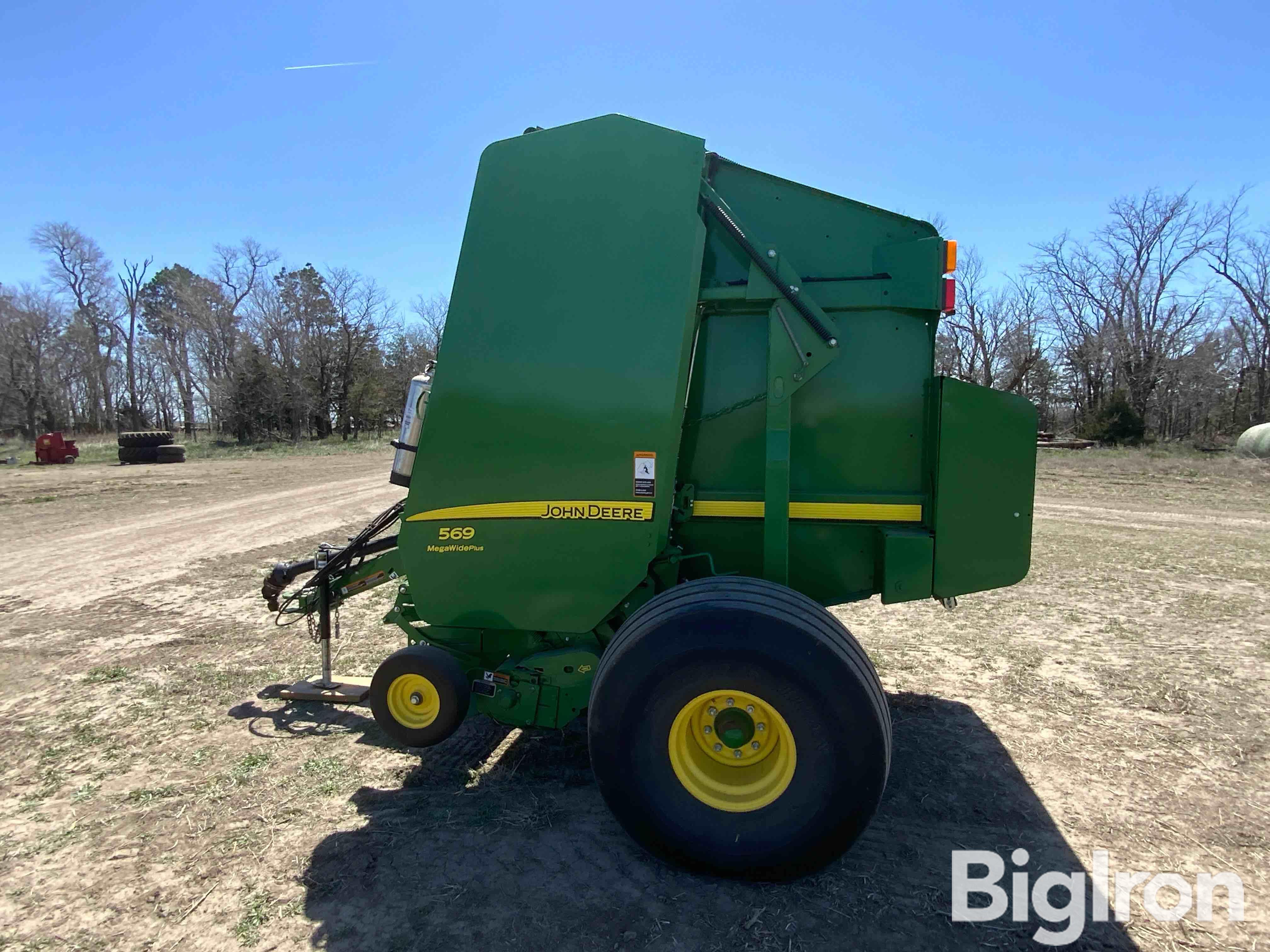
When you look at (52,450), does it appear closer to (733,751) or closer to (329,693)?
(329,693)

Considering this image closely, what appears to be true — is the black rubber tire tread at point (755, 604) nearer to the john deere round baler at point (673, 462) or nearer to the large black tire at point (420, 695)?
the john deere round baler at point (673, 462)

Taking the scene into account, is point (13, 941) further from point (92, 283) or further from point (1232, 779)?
point (92, 283)

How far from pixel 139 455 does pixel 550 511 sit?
27.6 m

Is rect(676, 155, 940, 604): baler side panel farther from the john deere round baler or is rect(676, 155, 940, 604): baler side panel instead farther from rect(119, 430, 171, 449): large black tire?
rect(119, 430, 171, 449): large black tire

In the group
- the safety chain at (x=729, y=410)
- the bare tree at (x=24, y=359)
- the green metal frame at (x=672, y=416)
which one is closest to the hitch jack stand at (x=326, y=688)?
the green metal frame at (x=672, y=416)

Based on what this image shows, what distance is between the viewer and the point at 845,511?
128 inches

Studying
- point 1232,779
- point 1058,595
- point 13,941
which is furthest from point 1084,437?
point 13,941

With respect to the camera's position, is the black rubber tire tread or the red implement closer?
the black rubber tire tread

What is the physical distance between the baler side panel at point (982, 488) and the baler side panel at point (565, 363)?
1301 mm

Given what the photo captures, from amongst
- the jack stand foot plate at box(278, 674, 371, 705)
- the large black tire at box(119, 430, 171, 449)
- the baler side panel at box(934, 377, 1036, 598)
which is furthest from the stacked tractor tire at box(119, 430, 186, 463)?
the baler side panel at box(934, 377, 1036, 598)

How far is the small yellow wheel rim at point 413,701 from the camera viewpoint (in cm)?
330

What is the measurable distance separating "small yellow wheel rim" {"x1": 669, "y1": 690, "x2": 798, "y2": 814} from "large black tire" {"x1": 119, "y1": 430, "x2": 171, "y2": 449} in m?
27.2

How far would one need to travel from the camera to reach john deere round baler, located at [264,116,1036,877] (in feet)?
8.54

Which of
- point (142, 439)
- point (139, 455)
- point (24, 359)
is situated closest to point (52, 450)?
point (139, 455)
